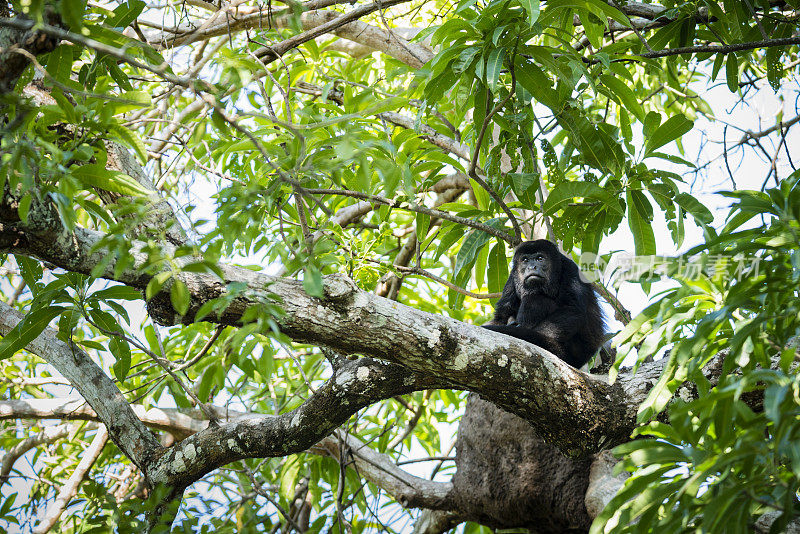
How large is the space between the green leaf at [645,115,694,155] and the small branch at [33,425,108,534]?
3.40m

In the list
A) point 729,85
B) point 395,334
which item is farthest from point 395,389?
point 729,85

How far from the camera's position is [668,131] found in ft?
10.4

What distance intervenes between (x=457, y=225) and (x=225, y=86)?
2050 millimetres

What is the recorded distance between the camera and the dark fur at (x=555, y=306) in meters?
4.23

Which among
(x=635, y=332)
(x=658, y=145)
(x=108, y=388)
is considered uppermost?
(x=658, y=145)

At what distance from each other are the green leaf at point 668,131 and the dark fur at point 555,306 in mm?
1331

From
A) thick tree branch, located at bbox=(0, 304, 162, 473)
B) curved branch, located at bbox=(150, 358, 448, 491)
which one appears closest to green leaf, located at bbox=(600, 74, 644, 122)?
curved branch, located at bbox=(150, 358, 448, 491)

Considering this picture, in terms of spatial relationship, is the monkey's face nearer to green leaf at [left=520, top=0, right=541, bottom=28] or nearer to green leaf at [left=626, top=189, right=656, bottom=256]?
green leaf at [left=626, top=189, right=656, bottom=256]

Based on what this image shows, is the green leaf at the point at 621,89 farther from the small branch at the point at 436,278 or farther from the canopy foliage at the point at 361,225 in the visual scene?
the small branch at the point at 436,278

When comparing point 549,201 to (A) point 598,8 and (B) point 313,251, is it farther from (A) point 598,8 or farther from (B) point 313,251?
(B) point 313,251

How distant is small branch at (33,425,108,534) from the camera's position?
12.7ft

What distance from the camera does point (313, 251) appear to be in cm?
204

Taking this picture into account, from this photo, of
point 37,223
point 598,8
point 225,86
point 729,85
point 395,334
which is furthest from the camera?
point 729,85

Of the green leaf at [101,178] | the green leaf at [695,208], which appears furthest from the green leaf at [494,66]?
the green leaf at [101,178]
